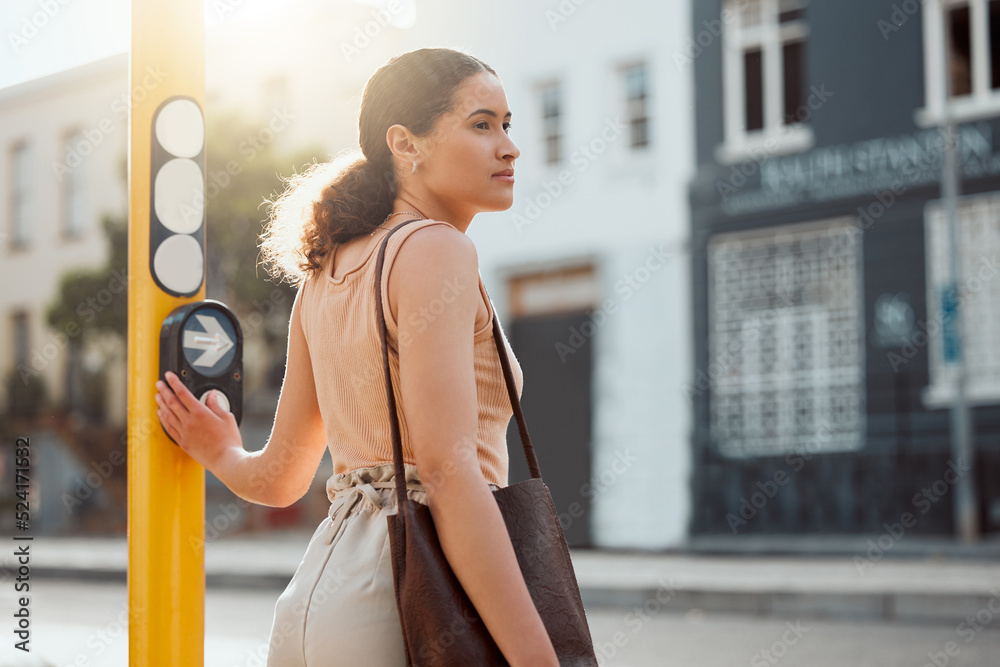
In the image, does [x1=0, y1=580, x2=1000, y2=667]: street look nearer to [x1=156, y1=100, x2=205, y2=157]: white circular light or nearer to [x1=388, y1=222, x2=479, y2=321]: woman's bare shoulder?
[x1=156, y1=100, x2=205, y2=157]: white circular light

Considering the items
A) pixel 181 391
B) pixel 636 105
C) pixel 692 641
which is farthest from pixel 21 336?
pixel 181 391

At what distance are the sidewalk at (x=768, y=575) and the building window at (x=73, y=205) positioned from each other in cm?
781

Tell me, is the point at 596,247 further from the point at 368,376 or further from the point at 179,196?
the point at 368,376

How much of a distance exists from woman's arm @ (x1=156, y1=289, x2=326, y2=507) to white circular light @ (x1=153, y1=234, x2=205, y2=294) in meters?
0.19

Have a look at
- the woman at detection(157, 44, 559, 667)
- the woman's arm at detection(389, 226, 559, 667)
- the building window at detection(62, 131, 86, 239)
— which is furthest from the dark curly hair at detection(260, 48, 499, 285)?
the building window at detection(62, 131, 86, 239)

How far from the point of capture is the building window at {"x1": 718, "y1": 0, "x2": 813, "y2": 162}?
1412 centimetres

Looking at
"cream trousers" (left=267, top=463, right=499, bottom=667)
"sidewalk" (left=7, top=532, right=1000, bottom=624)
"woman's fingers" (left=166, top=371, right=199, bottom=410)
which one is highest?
"woman's fingers" (left=166, top=371, right=199, bottom=410)

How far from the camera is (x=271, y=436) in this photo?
1780mm

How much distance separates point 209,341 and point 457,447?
2.60 feet

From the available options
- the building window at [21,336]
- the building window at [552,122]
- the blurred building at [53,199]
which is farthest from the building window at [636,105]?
the building window at [21,336]

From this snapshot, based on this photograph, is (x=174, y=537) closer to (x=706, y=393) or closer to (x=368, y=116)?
(x=368, y=116)

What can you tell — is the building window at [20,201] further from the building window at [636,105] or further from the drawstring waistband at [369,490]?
the drawstring waistband at [369,490]

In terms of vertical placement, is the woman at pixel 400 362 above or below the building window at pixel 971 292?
below

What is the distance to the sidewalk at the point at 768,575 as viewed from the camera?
8.02 metres
